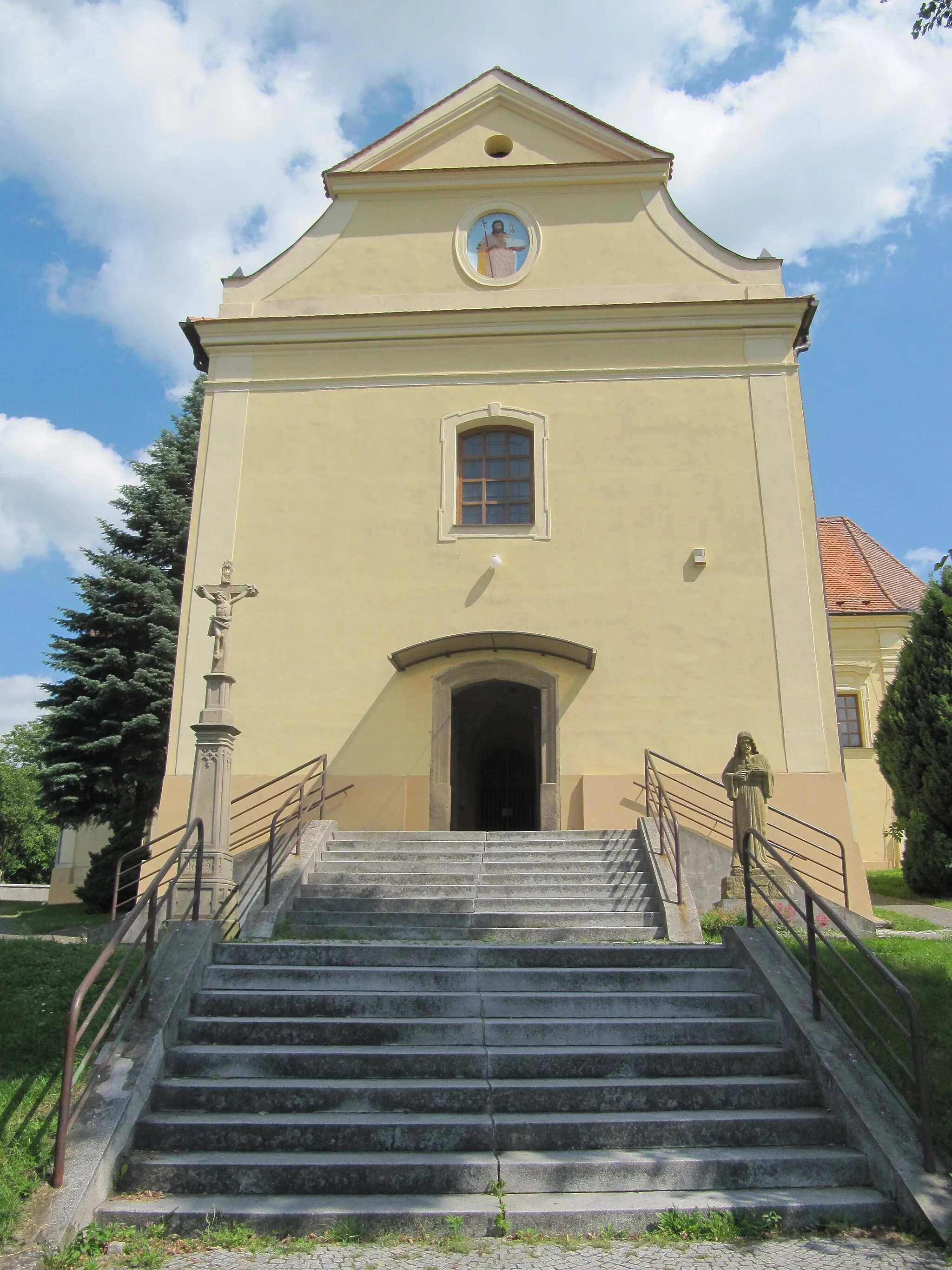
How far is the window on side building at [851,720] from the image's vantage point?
25672 millimetres

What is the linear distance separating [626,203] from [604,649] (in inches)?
284

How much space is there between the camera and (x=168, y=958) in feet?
23.7

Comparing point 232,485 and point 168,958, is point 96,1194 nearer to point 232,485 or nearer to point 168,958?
point 168,958

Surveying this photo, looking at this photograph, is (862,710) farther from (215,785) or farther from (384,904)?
(215,785)

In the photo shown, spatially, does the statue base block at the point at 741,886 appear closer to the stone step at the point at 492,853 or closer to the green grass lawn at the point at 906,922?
the stone step at the point at 492,853

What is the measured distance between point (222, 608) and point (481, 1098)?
6097mm

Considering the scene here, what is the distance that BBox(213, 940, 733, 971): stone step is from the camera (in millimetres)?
7602

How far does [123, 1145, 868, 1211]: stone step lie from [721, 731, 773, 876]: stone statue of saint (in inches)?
209

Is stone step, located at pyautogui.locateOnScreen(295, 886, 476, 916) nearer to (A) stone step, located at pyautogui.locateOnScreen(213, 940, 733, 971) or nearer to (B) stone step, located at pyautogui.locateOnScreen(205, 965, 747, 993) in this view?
(A) stone step, located at pyautogui.locateOnScreen(213, 940, 733, 971)

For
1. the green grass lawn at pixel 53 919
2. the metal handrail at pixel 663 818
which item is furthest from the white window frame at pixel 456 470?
the green grass lawn at pixel 53 919

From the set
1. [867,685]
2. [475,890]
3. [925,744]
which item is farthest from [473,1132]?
[867,685]

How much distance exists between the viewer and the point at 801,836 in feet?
41.9

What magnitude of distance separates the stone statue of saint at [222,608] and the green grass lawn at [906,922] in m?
8.47

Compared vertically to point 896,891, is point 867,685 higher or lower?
higher
